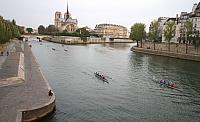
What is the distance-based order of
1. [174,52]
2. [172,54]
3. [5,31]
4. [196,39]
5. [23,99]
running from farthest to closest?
[174,52] < [172,54] < [196,39] < [5,31] < [23,99]

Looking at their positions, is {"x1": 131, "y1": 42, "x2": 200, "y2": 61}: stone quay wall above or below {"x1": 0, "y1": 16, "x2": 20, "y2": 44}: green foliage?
below

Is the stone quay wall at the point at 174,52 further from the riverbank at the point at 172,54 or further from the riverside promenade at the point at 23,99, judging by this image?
the riverside promenade at the point at 23,99

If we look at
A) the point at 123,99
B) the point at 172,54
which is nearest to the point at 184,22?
the point at 172,54

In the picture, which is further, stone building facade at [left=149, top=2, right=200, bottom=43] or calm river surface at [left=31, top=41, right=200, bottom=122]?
stone building facade at [left=149, top=2, right=200, bottom=43]

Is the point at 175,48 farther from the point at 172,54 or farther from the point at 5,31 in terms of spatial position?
the point at 5,31

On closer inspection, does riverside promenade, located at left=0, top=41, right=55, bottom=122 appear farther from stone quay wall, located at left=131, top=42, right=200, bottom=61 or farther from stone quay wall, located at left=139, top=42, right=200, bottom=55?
stone quay wall, located at left=139, top=42, right=200, bottom=55

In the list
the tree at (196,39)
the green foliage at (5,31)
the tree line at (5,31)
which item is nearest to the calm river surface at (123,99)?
the green foliage at (5,31)

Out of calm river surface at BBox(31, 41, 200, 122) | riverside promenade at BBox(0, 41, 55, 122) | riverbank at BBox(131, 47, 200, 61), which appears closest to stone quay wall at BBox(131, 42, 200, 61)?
riverbank at BBox(131, 47, 200, 61)

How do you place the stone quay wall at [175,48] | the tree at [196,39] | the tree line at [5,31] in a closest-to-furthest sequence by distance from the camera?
the tree line at [5,31]
the tree at [196,39]
the stone quay wall at [175,48]

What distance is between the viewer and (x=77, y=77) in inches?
1930

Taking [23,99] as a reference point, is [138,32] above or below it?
above

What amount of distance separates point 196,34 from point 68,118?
72.3 m

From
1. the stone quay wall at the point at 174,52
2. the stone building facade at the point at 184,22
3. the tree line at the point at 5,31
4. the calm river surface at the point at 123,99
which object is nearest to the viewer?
the calm river surface at the point at 123,99

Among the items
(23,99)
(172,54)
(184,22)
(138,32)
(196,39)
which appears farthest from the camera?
(138,32)
